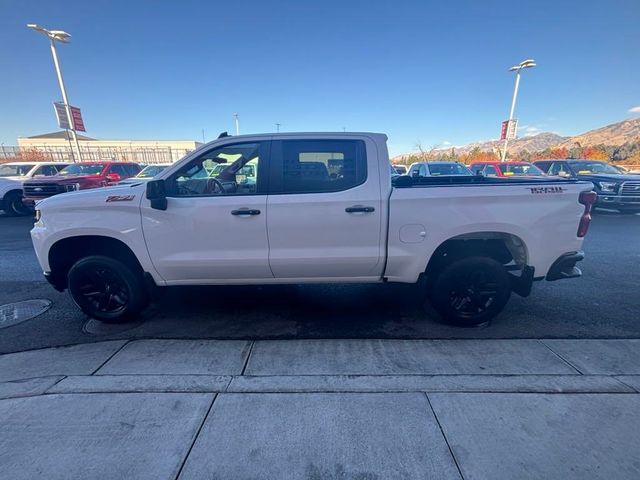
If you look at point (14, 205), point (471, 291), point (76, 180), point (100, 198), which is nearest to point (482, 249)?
point (471, 291)

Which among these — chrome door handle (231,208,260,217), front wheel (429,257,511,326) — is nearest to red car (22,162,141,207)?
chrome door handle (231,208,260,217)

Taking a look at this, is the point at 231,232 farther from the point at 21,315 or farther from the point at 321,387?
the point at 21,315

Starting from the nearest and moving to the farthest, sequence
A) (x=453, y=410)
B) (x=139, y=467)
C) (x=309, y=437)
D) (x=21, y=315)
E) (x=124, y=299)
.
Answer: (x=139, y=467), (x=309, y=437), (x=453, y=410), (x=124, y=299), (x=21, y=315)

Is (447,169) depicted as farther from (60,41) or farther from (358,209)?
(60,41)

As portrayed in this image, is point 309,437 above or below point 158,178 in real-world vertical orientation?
below

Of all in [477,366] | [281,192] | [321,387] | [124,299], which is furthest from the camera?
[124,299]

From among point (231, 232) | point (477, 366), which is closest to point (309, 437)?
point (477, 366)

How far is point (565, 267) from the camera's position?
10.9ft

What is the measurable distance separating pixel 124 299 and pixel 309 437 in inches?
105

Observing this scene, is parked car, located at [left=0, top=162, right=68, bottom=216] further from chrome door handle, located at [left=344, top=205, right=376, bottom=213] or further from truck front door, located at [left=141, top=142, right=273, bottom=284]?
chrome door handle, located at [left=344, top=205, right=376, bottom=213]

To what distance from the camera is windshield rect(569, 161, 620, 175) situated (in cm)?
1183

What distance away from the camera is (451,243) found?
338 centimetres

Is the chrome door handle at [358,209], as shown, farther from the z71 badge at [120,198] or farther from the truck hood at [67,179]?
the truck hood at [67,179]

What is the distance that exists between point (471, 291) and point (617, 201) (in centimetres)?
1088
